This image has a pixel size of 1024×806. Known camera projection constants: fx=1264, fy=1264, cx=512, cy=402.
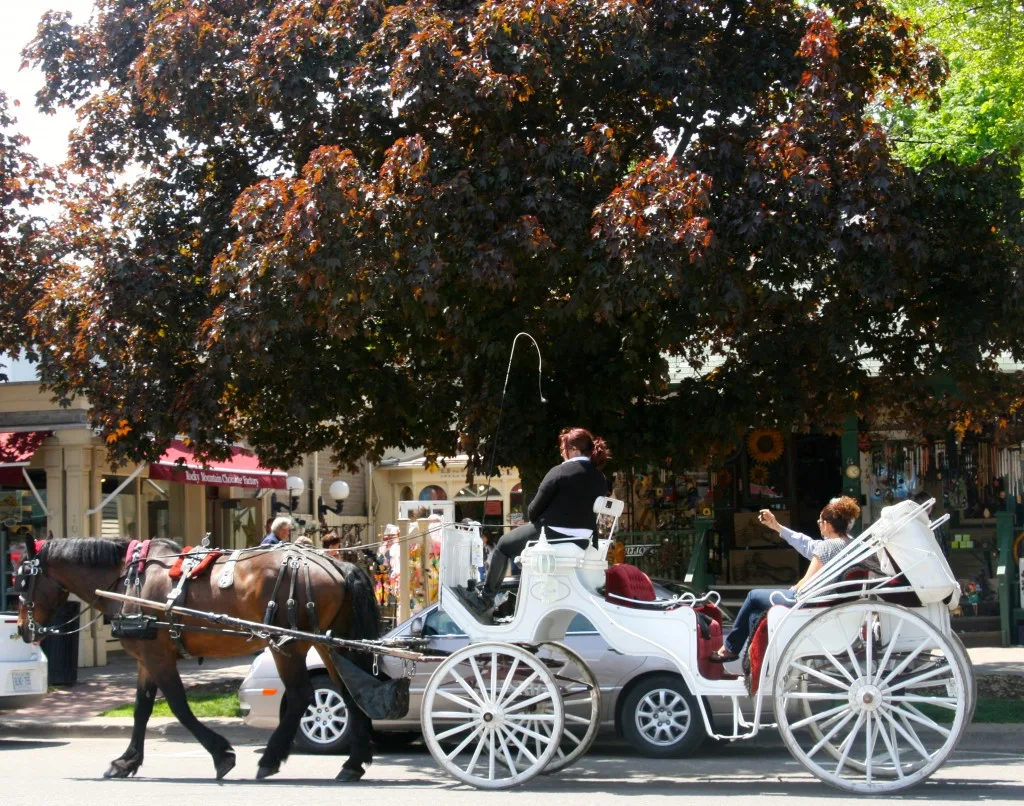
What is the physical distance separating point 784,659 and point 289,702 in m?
3.82

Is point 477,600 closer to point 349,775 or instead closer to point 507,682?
point 507,682

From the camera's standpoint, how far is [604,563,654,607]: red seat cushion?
9.11m

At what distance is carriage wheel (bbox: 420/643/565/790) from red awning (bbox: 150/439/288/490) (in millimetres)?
9100

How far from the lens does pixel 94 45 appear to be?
1432cm

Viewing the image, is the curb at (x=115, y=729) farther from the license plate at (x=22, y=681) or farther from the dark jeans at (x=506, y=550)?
the dark jeans at (x=506, y=550)

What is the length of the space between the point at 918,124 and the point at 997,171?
9973mm

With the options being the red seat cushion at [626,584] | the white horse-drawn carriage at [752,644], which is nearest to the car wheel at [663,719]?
the white horse-drawn carriage at [752,644]

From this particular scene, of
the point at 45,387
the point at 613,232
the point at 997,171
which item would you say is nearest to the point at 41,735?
the point at 45,387

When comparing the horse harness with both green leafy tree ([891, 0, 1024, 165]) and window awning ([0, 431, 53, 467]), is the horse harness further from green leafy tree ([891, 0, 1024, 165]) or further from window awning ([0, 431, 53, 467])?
green leafy tree ([891, 0, 1024, 165])

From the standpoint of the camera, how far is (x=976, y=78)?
20.0 m

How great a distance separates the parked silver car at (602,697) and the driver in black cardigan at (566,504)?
5.29 feet

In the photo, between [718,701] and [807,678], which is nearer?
[807,678]

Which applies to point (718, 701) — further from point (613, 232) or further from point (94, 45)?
point (94, 45)

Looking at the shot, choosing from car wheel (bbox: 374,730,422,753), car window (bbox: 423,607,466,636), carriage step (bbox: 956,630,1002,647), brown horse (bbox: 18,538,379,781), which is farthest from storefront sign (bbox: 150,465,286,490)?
carriage step (bbox: 956,630,1002,647)
